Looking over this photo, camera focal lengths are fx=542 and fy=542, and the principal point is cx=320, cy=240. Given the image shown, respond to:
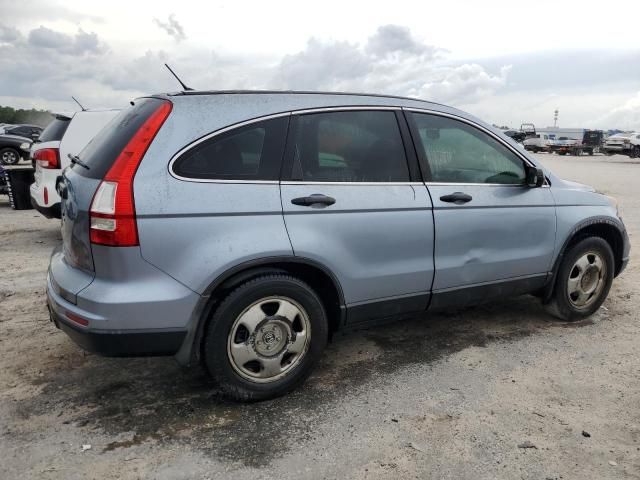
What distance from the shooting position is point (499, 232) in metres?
3.84

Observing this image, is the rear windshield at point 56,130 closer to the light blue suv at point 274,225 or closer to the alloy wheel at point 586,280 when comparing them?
the light blue suv at point 274,225

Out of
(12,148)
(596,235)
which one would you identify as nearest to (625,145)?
(12,148)

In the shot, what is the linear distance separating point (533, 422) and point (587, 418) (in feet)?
1.07

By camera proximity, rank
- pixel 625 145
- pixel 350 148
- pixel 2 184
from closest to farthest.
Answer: pixel 350 148
pixel 2 184
pixel 625 145

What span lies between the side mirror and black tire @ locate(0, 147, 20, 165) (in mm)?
17908

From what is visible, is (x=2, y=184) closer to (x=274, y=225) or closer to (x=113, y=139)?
(x=113, y=139)

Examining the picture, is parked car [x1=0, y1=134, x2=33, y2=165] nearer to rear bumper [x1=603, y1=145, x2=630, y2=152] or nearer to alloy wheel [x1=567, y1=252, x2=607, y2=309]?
alloy wheel [x1=567, y1=252, x2=607, y2=309]

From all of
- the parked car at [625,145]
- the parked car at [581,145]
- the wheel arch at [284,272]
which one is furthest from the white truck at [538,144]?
the wheel arch at [284,272]

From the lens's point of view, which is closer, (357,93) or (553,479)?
(553,479)

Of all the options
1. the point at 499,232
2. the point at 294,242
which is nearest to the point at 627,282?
the point at 499,232

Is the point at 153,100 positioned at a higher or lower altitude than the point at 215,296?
higher

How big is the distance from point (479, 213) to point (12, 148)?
58.6 ft

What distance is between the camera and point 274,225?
2938 mm

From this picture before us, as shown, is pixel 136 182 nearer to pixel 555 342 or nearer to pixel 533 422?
pixel 533 422
